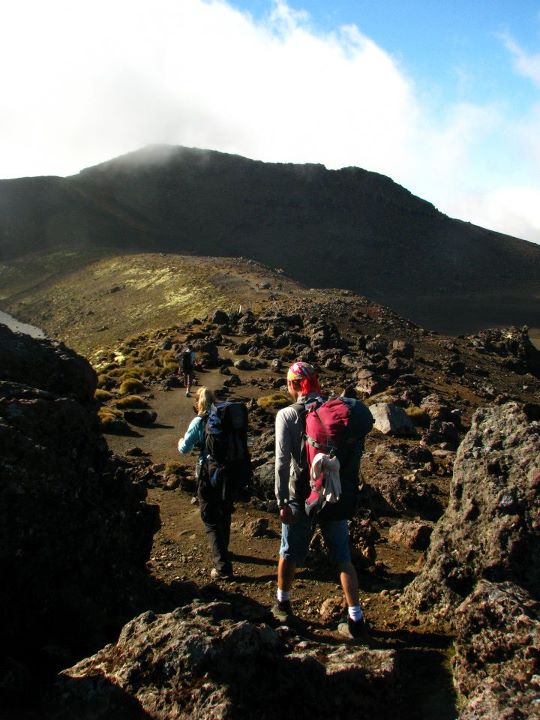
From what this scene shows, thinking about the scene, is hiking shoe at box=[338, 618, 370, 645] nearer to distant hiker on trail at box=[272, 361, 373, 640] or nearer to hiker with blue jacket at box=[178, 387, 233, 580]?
distant hiker on trail at box=[272, 361, 373, 640]

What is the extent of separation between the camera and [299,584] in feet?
22.7

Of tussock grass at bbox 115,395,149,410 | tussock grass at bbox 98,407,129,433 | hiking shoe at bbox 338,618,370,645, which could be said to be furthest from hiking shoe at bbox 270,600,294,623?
tussock grass at bbox 115,395,149,410

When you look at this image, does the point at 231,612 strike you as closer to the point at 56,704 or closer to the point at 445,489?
the point at 56,704

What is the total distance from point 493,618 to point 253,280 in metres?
43.8

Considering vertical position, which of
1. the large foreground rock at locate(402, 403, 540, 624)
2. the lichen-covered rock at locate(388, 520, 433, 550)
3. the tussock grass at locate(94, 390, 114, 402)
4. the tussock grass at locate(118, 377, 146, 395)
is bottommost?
the tussock grass at locate(94, 390, 114, 402)

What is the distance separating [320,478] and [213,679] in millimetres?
2060

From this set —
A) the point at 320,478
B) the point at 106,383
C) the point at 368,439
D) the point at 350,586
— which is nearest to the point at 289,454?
the point at 320,478

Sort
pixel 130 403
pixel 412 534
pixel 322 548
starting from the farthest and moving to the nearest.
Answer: pixel 130 403 → pixel 412 534 → pixel 322 548

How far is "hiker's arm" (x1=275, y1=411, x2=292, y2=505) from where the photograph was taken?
552 centimetres

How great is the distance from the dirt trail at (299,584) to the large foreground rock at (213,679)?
57 cm

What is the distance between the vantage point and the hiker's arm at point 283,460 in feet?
18.1

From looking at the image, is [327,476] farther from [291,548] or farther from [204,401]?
[204,401]

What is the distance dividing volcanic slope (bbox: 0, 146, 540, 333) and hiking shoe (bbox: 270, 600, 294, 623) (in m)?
67.4

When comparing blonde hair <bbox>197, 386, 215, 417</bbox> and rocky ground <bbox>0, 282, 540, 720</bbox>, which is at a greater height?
blonde hair <bbox>197, 386, 215, 417</bbox>
